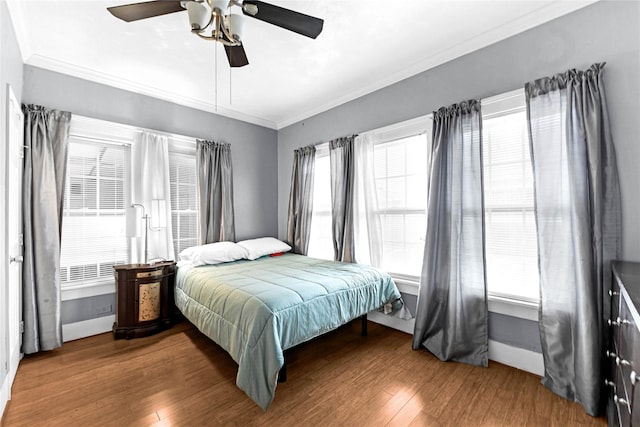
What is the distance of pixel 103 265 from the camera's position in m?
3.11

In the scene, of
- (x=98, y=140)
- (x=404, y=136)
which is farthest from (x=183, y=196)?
(x=404, y=136)

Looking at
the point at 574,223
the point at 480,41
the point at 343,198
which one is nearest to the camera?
the point at 574,223

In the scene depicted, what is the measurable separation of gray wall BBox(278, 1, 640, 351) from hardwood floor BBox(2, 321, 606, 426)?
1.75 ft

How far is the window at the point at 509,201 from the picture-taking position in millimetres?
2240

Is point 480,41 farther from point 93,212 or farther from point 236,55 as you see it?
point 93,212

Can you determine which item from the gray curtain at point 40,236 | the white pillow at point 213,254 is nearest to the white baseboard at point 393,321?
the white pillow at point 213,254

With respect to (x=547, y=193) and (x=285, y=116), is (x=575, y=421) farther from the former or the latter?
(x=285, y=116)

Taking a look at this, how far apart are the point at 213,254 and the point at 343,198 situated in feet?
5.44

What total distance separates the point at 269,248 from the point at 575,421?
10.4 ft

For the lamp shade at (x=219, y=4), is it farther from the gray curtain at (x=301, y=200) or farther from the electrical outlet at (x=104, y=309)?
the electrical outlet at (x=104, y=309)

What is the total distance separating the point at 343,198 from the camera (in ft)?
11.3

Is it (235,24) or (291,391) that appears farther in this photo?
(291,391)

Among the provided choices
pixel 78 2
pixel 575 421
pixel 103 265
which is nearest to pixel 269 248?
pixel 103 265

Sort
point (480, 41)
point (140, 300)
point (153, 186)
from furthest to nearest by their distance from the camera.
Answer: point (153, 186)
point (140, 300)
point (480, 41)
